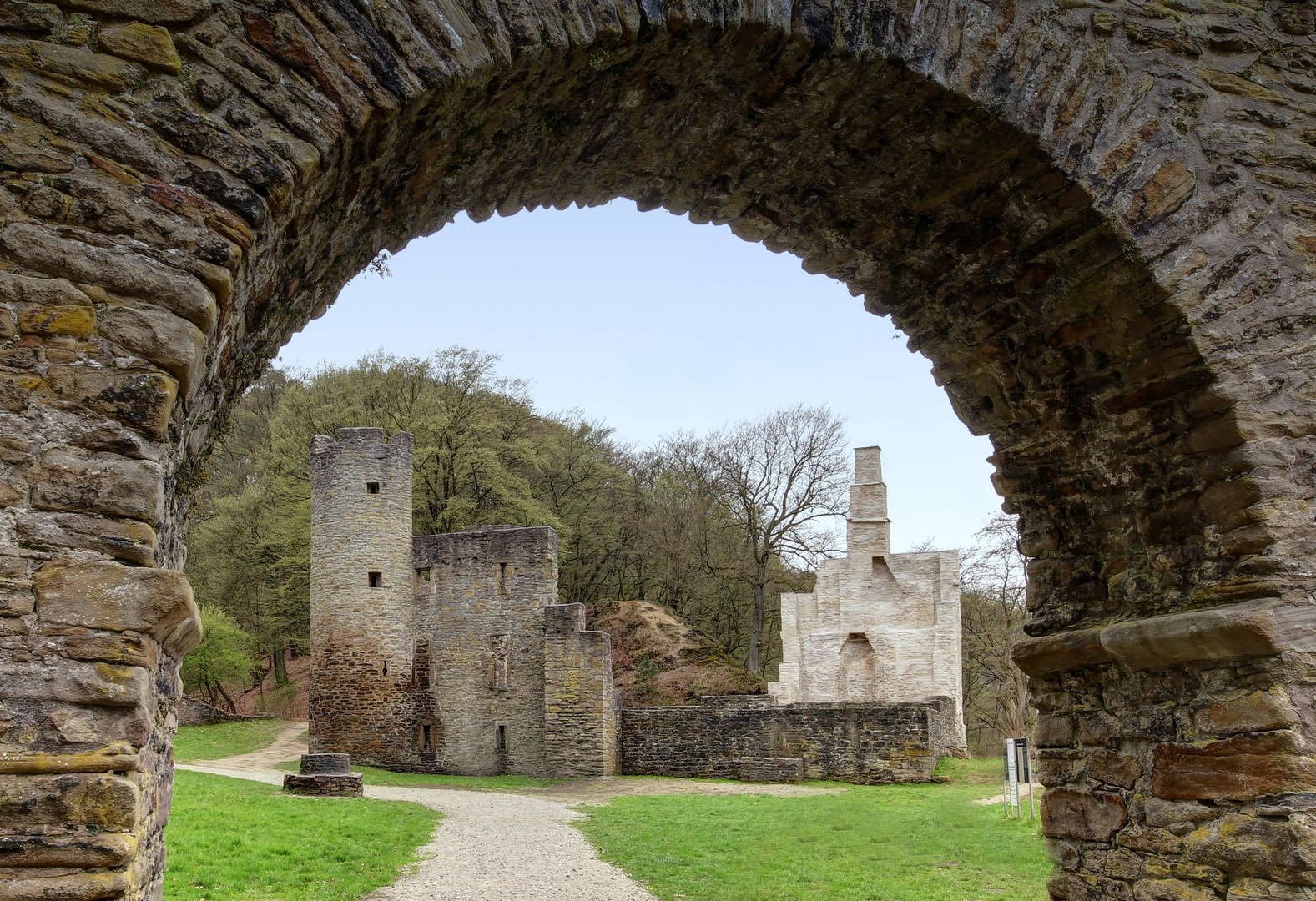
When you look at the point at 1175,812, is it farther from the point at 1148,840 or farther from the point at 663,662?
the point at 663,662

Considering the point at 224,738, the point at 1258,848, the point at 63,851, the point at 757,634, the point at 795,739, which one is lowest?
the point at 224,738

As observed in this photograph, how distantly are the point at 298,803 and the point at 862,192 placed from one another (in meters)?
12.5

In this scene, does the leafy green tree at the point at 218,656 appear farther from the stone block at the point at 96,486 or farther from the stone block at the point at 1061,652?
the stone block at the point at 96,486

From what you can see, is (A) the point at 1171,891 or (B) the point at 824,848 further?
(B) the point at 824,848

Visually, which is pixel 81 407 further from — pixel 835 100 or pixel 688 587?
pixel 688 587

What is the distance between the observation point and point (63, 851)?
2312mm

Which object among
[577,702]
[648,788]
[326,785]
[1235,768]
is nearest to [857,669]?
[577,702]

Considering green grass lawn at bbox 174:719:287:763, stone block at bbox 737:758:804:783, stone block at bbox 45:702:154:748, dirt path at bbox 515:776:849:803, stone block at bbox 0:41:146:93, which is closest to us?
stone block at bbox 45:702:154:748

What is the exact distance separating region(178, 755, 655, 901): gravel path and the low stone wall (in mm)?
5728

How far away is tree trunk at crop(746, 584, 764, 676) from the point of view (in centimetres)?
3127

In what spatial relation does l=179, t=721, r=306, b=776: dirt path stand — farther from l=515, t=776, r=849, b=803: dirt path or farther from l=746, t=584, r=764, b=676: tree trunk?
l=746, t=584, r=764, b=676: tree trunk

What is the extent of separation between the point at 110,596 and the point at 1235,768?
153 inches

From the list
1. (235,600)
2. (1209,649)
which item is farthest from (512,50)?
(235,600)

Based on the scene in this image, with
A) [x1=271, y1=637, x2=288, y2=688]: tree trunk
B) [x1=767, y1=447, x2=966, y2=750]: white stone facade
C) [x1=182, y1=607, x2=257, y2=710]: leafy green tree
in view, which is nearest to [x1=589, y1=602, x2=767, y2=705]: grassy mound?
[x1=767, y1=447, x2=966, y2=750]: white stone facade
